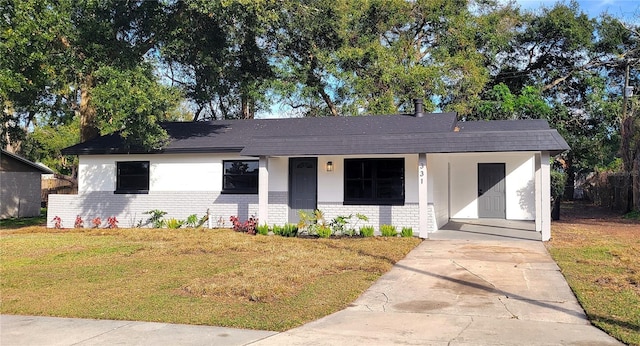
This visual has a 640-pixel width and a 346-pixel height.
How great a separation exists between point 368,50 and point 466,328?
65.2 feet

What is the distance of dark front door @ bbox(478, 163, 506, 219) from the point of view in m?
18.7

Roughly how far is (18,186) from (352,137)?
56.4ft

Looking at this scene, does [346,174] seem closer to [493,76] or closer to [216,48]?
[216,48]

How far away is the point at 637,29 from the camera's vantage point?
2520 centimetres

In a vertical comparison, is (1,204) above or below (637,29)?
below

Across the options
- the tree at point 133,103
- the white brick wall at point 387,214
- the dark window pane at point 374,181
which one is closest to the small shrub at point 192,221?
the tree at point 133,103

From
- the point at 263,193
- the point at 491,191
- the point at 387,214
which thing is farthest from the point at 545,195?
the point at 263,193

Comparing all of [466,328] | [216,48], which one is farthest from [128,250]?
[216,48]

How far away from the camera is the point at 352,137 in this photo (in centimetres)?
1425

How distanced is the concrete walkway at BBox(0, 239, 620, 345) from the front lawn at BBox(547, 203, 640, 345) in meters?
0.20

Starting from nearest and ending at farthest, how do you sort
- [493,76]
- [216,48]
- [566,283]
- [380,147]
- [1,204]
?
[566,283], [380,147], [216,48], [1,204], [493,76]

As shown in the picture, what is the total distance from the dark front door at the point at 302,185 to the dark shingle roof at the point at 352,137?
877 millimetres

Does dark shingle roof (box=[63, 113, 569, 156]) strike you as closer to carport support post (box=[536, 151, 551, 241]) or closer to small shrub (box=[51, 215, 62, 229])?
carport support post (box=[536, 151, 551, 241])

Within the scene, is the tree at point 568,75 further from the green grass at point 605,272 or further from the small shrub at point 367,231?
the small shrub at point 367,231
